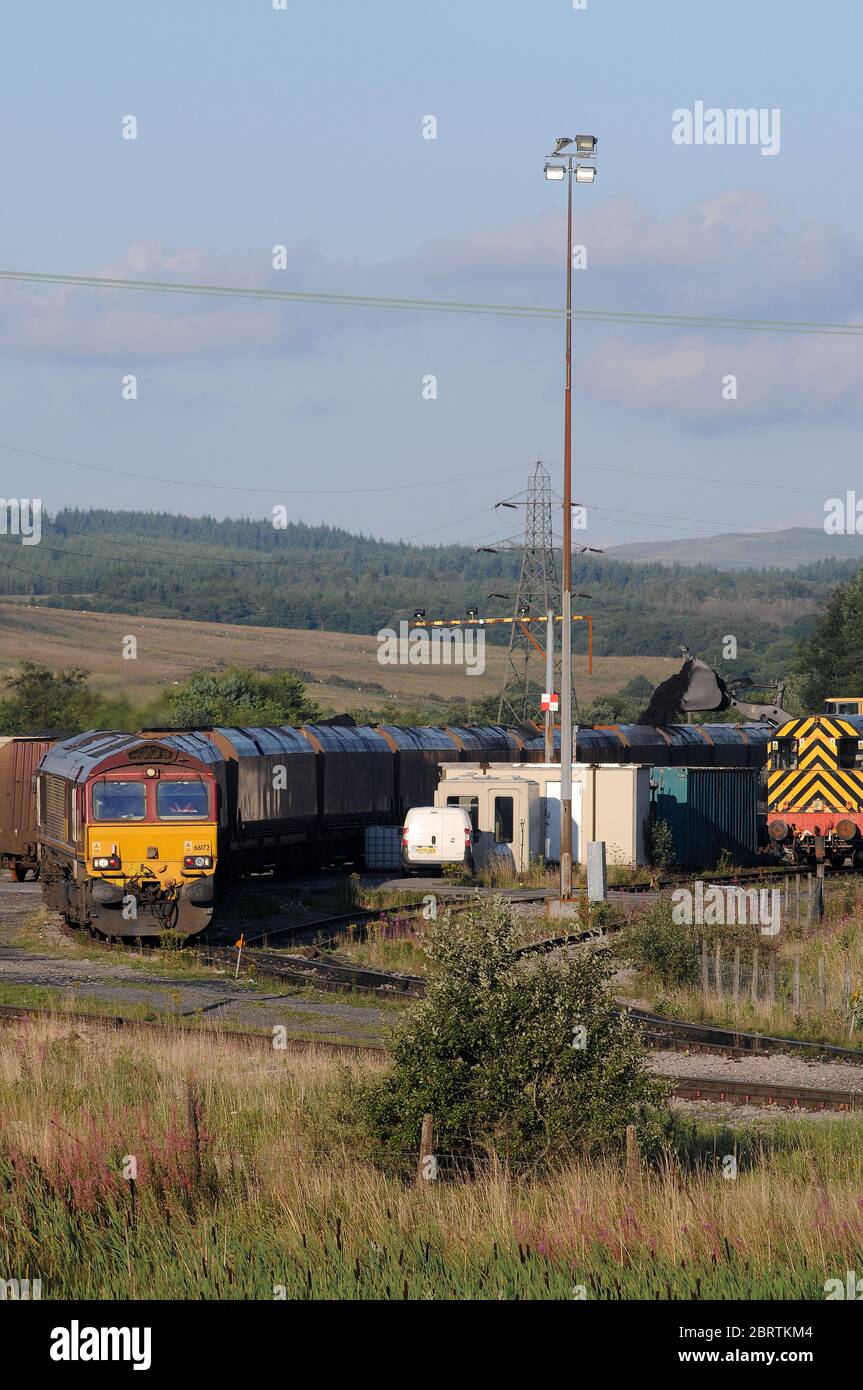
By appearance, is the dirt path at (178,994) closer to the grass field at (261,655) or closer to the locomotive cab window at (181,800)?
the locomotive cab window at (181,800)

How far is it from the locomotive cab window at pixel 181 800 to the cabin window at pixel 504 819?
14287 mm

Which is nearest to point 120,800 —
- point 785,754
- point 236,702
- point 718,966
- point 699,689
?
point 718,966

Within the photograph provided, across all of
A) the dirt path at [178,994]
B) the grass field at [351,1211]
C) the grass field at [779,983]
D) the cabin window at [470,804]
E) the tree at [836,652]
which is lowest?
the grass field at [779,983]

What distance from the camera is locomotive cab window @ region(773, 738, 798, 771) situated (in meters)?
38.1


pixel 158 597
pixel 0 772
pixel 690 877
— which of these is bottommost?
A: pixel 690 877

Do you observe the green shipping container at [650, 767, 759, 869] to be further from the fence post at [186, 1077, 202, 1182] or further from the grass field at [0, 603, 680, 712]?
the grass field at [0, 603, 680, 712]

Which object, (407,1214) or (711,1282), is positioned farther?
(407,1214)

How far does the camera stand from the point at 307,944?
28.6 metres

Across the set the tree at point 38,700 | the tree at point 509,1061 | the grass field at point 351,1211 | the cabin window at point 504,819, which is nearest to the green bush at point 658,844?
the cabin window at point 504,819

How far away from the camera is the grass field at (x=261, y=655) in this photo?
123 meters
